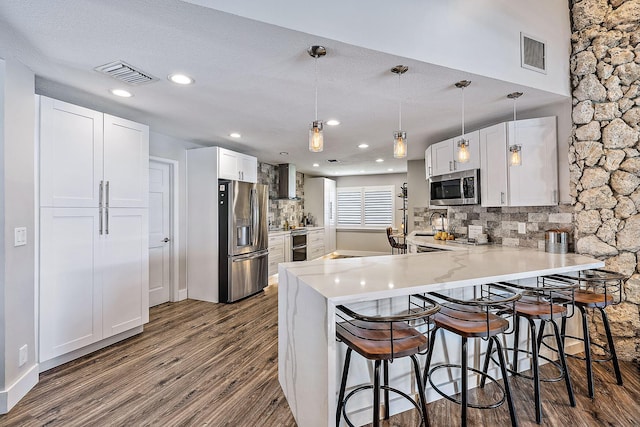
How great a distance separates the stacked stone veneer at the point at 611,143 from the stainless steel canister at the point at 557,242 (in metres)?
0.11

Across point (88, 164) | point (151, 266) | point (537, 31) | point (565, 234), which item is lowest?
point (151, 266)

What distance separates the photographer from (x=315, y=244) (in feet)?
24.7

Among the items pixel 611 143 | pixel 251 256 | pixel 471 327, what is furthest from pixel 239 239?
pixel 611 143

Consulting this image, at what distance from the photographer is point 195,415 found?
194 centimetres

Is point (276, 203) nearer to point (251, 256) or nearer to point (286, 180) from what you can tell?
point (286, 180)

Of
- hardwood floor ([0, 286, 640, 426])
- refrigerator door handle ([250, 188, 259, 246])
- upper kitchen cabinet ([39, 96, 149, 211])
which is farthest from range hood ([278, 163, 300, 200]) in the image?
hardwood floor ([0, 286, 640, 426])

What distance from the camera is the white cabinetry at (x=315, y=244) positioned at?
283 inches

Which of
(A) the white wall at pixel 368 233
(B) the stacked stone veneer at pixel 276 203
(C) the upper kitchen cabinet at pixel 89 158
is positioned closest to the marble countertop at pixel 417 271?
(C) the upper kitchen cabinet at pixel 89 158

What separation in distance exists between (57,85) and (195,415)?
2757mm

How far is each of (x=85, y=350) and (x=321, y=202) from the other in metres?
5.80

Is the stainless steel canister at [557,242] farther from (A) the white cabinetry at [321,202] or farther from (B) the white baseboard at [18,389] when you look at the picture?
(A) the white cabinetry at [321,202]

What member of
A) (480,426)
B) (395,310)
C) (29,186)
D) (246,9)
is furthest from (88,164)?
(480,426)

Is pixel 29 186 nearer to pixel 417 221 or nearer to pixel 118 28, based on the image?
Result: pixel 118 28

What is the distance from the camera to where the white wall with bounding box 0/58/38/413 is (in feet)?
6.48
